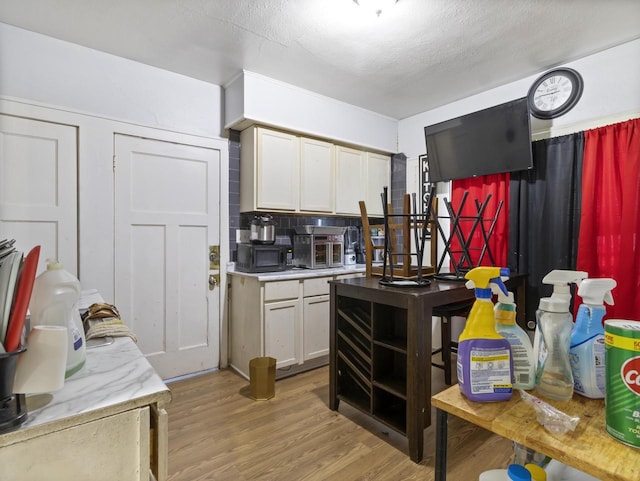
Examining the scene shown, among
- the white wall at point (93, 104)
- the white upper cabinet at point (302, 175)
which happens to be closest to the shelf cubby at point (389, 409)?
the white upper cabinet at point (302, 175)

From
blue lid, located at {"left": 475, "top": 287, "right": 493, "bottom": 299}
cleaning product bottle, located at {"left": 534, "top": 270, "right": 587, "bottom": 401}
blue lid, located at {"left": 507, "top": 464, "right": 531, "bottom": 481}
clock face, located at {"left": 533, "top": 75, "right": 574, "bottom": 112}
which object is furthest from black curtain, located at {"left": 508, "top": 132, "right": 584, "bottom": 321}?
blue lid, located at {"left": 507, "top": 464, "right": 531, "bottom": 481}

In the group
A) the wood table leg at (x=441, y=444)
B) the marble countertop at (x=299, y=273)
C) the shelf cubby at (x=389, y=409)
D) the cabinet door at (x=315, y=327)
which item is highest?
the marble countertop at (x=299, y=273)

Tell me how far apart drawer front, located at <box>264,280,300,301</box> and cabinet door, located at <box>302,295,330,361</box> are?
155mm

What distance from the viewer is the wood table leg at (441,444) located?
0.84 meters

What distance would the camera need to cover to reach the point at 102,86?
2.57 meters

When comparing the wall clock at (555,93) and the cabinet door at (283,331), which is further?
the cabinet door at (283,331)

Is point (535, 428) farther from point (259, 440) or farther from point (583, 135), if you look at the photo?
point (583, 135)

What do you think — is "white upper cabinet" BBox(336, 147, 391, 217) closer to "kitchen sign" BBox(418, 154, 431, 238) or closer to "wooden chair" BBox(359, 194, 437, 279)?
"kitchen sign" BBox(418, 154, 431, 238)

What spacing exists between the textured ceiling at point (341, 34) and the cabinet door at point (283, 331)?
2.04 metres

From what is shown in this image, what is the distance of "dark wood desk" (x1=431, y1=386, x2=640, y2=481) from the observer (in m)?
0.59

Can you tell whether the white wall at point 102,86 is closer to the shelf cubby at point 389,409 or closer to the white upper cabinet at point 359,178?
the white upper cabinet at point 359,178

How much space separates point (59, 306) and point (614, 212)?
3226mm

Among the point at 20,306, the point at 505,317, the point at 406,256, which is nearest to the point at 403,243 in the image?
the point at 406,256

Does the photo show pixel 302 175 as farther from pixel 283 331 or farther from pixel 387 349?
pixel 387 349
